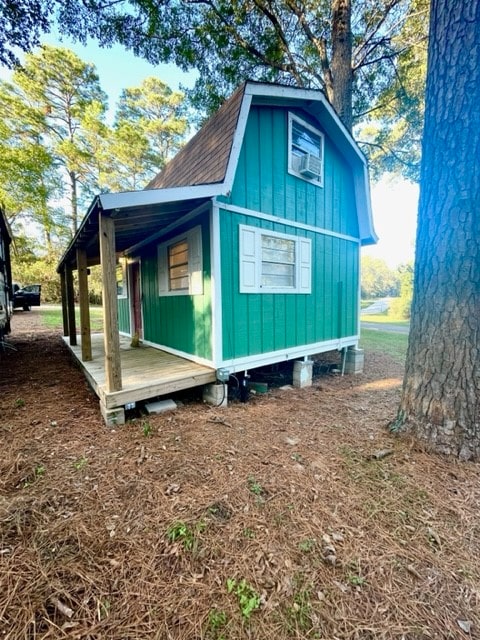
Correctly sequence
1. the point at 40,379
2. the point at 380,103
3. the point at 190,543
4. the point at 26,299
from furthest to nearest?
the point at 26,299 < the point at 380,103 < the point at 40,379 < the point at 190,543

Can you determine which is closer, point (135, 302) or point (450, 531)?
point (450, 531)

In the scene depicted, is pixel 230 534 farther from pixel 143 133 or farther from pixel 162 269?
pixel 143 133

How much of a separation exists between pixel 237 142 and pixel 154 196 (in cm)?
158

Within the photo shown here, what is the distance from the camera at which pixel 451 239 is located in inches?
114

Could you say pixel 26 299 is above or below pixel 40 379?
above

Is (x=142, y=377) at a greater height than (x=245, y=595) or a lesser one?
greater

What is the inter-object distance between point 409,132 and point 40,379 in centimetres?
1285

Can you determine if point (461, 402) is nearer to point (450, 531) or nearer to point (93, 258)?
point (450, 531)

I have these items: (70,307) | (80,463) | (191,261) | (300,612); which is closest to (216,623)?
(300,612)

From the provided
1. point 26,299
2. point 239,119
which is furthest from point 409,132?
point 26,299

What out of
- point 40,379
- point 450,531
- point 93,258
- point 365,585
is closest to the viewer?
point 365,585

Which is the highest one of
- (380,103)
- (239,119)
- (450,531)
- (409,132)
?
(380,103)

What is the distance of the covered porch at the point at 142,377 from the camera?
140 inches

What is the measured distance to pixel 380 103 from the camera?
372 inches
